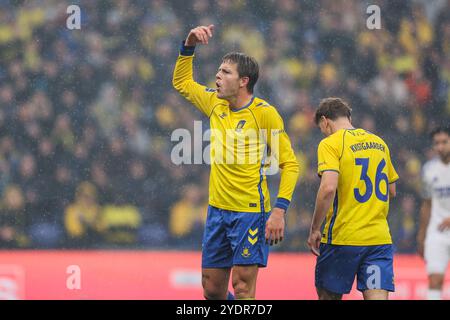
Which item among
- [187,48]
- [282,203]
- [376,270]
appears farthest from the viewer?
[187,48]

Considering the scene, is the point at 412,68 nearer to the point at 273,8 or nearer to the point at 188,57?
the point at 273,8

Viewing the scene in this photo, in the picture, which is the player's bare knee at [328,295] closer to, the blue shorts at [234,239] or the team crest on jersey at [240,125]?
the blue shorts at [234,239]

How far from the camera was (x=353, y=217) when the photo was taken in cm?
562

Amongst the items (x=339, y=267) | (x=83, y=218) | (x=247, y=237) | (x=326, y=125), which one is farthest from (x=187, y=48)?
Result: (x=83, y=218)

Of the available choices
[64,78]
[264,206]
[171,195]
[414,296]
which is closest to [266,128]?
[264,206]

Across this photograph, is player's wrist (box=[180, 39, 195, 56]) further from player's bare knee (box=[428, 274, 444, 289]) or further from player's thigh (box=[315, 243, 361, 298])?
player's bare knee (box=[428, 274, 444, 289])

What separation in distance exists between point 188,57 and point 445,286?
430 centimetres

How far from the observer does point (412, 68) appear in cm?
1203

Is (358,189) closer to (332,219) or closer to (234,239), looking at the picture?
(332,219)

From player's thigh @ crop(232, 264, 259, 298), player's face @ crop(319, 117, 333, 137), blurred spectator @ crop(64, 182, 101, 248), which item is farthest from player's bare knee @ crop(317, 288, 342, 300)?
blurred spectator @ crop(64, 182, 101, 248)

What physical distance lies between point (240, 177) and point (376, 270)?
1045 millimetres

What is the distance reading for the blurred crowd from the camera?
35.8 feet

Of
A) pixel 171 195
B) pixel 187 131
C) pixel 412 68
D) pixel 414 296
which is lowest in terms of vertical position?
pixel 414 296

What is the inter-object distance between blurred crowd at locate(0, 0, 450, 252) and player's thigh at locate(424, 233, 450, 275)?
90.1 inches
